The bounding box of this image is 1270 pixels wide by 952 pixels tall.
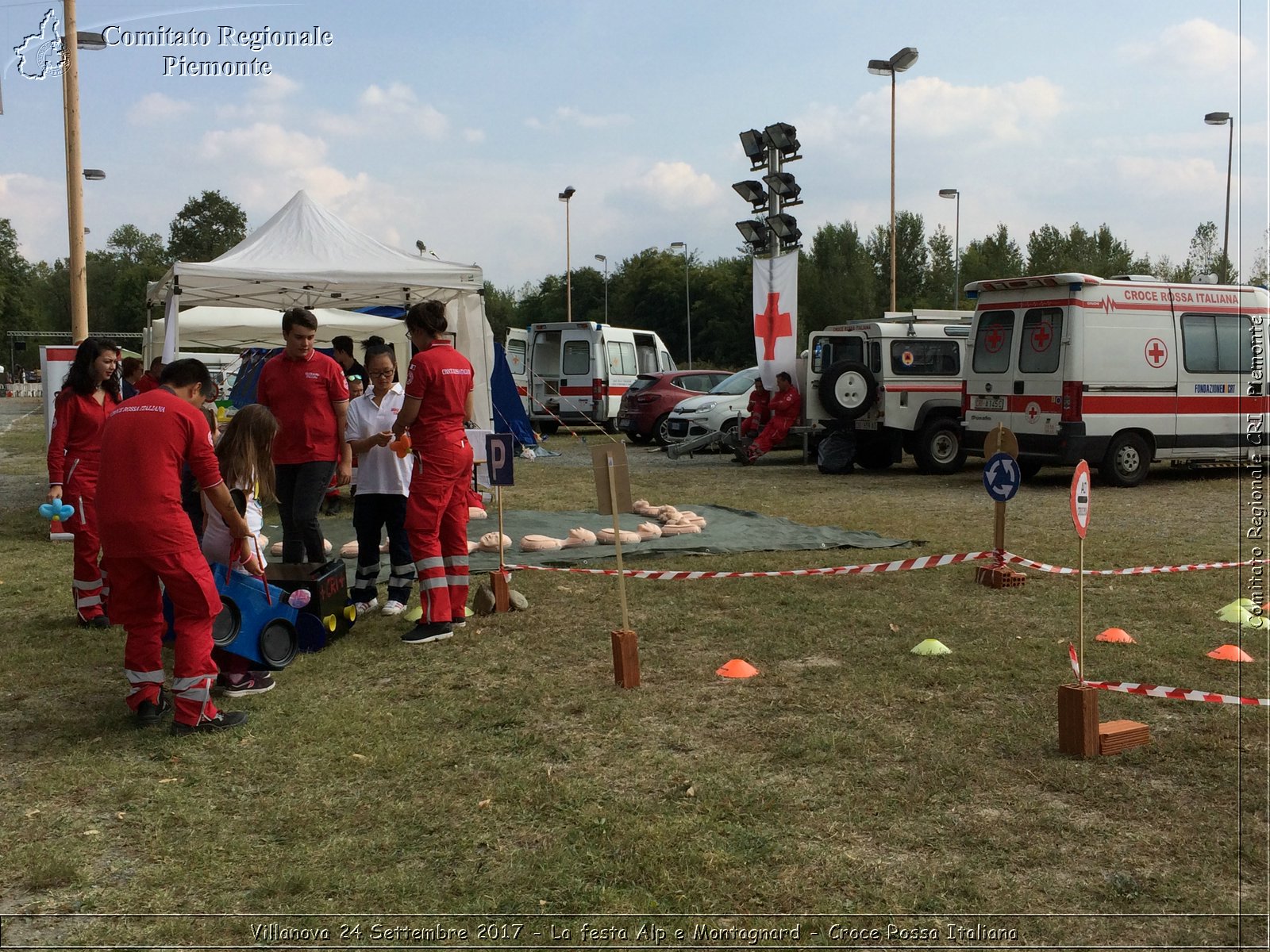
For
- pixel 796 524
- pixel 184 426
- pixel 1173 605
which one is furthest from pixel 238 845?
pixel 796 524

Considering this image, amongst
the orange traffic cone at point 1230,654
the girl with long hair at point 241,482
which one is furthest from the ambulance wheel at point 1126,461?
the girl with long hair at point 241,482

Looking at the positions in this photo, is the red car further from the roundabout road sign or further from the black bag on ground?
the roundabout road sign

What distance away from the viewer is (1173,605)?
22.7ft

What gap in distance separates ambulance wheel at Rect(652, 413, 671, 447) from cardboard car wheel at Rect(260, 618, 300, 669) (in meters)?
14.7

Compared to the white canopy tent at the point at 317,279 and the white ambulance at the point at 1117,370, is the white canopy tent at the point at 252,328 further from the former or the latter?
the white ambulance at the point at 1117,370

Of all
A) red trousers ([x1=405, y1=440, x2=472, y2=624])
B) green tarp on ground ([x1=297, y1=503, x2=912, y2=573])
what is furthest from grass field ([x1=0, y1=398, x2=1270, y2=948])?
green tarp on ground ([x1=297, y1=503, x2=912, y2=573])

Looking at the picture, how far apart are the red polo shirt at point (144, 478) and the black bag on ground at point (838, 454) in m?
12.7

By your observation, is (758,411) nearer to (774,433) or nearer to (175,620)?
(774,433)

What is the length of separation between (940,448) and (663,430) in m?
6.10

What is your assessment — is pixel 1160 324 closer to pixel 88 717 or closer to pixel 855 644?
pixel 855 644

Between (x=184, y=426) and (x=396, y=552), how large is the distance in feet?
8.67

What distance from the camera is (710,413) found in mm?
20094

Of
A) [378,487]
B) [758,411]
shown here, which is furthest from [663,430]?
[378,487]

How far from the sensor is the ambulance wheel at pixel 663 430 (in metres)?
20.5
